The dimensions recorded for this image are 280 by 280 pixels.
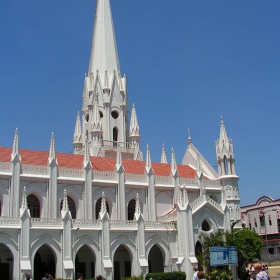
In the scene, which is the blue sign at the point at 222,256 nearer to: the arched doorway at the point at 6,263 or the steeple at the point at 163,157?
the arched doorway at the point at 6,263

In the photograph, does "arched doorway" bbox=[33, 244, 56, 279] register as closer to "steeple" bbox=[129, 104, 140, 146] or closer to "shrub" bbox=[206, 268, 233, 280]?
"shrub" bbox=[206, 268, 233, 280]

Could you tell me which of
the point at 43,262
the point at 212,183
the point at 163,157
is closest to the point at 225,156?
the point at 212,183

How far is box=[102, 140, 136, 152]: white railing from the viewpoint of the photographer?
51250mm

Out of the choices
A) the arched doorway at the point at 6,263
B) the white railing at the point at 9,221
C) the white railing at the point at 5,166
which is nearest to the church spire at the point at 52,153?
the white railing at the point at 5,166

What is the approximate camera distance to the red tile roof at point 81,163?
39.9 metres

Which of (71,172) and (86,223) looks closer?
(86,223)

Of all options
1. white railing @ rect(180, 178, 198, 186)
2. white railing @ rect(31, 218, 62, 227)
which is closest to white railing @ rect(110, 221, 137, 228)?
white railing @ rect(31, 218, 62, 227)

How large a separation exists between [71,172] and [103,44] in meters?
22.4

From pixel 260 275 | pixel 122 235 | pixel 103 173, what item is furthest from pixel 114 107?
pixel 260 275

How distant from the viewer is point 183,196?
4044 cm

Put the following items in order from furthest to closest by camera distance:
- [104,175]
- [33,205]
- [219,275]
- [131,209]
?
[131,209], [104,175], [33,205], [219,275]

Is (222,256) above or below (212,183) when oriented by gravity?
below

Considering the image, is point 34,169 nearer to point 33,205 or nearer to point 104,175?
point 33,205

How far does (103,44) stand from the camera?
185ft
